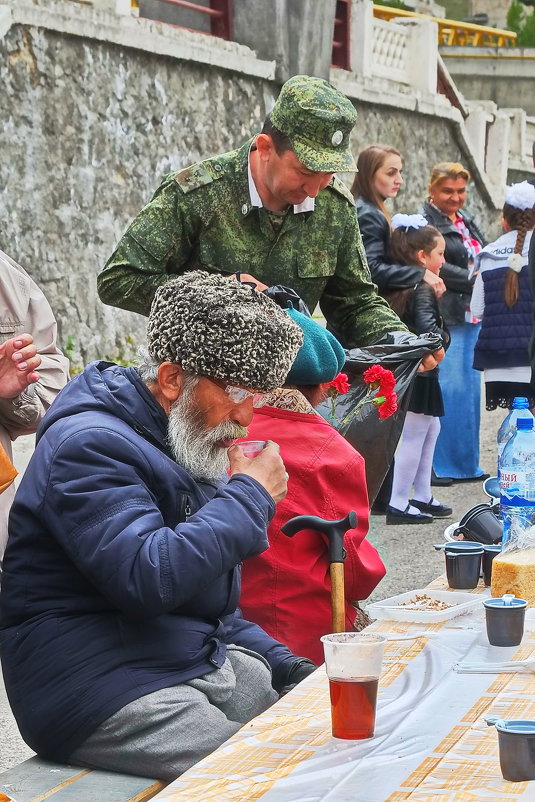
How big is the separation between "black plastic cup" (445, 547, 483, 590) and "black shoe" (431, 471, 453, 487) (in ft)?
18.3

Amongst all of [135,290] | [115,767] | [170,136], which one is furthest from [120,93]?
[115,767]

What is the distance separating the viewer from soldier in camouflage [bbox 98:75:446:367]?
13.6 ft

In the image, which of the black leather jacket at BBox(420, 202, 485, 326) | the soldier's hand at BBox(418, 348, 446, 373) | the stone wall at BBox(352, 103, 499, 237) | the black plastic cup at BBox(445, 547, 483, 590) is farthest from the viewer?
the stone wall at BBox(352, 103, 499, 237)

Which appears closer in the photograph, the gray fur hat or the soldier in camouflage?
the gray fur hat

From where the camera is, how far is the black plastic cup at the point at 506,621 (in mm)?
2787

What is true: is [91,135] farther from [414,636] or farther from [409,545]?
[414,636]

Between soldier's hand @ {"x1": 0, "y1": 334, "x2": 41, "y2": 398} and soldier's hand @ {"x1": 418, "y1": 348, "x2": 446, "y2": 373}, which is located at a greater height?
soldier's hand @ {"x1": 0, "y1": 334, "x2": 41, "y2": 398}

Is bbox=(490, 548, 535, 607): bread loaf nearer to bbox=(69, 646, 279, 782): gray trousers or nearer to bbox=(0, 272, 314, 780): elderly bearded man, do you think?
bbox=(0, 272, 314, 780): elderly bearded man

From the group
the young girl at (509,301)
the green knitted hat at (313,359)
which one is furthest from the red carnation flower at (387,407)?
the young girl at (509,301)

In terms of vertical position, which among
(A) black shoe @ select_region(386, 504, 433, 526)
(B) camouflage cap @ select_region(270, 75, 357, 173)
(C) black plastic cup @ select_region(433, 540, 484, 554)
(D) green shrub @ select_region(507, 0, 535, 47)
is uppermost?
(D) green shrub @ select_region(507, 0, 535, 47)

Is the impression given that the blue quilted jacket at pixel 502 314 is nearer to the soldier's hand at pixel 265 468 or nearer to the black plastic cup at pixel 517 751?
the soldier's hand at pixel 265 468

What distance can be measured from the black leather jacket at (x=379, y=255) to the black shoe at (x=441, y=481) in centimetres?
172

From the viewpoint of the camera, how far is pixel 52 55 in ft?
38.5

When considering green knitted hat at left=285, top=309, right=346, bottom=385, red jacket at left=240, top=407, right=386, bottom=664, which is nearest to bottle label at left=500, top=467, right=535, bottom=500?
red jacket at left=240, top=407, right=386, bottom=664
